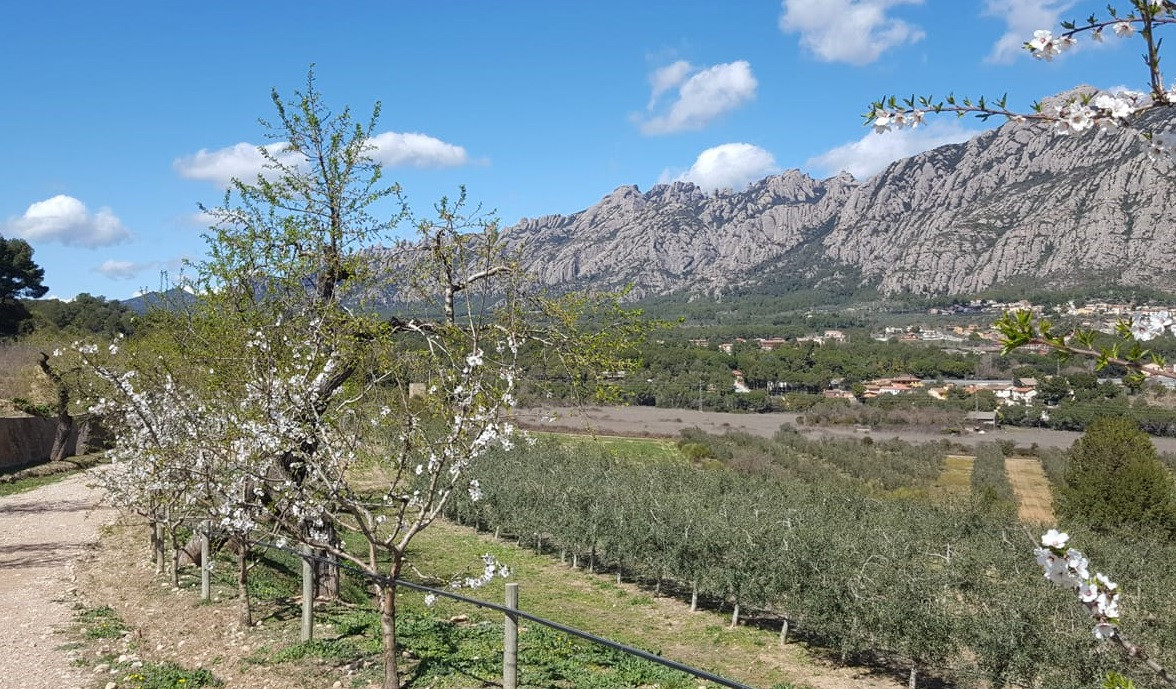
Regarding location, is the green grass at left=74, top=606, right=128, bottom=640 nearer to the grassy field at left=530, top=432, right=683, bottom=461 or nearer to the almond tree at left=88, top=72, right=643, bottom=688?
the almond tree at left=88, top=72, right=643, bottom=688

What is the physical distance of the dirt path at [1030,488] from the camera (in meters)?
44.1

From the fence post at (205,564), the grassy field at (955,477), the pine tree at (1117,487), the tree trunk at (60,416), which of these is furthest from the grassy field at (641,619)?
the grassy field at (955,477)

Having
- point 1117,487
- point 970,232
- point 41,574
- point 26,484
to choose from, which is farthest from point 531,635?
point 970,232

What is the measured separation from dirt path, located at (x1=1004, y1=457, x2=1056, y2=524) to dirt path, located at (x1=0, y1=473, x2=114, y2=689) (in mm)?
40033

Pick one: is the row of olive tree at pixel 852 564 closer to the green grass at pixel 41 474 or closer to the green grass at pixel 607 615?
the green grass at pixel 607 615

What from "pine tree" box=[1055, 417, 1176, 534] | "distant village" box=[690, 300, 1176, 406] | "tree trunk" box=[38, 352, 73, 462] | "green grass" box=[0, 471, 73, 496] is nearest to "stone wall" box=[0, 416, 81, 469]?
"tree trunk" box=[38, 352, 73, 462]

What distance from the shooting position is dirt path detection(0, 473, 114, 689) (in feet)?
28.5

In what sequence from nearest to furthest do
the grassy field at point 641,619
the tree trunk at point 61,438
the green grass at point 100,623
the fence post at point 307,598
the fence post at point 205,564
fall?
the fence post at point 307,598 → the green grass at point 100,623 → the fence post at point 205,564 → the grassy field at point 641,619 → the tree trunk at point 61,438

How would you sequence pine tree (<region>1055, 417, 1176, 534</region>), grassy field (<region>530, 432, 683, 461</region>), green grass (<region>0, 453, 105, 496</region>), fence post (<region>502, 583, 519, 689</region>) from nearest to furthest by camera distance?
fence post (<region>502, 583, 519, 689</region>), green grass (<region>0, 453, 105, 496</region>), pine tree (<region>1055, 417, 1176, 534</region>), grassy field (<region>530, 432, 683, 461</region>)

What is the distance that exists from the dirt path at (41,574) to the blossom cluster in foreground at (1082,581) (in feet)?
30.7

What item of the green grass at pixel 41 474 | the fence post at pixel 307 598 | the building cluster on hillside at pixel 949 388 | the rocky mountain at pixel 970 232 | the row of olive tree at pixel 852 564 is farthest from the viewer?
the rocky mountain at pixel 970 232

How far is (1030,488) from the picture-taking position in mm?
53000

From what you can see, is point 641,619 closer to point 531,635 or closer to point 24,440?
point 531,635

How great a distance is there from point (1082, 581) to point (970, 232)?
5941 inches
